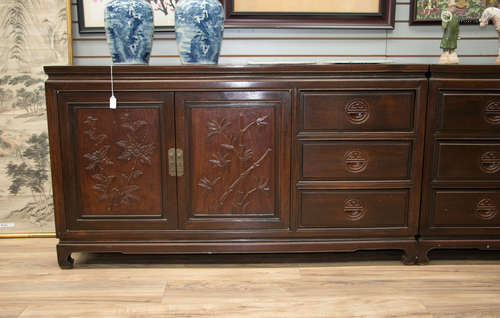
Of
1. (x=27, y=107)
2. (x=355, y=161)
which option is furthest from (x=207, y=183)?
(x=27, y=107)

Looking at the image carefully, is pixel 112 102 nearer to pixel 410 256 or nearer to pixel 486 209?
pixel 410 256

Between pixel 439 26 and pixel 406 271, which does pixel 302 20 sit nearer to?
pixel 439 26

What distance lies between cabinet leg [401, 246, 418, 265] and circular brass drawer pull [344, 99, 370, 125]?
71 centimetres

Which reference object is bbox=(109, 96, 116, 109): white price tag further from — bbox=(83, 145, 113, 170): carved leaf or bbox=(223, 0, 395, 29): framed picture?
bbox=(223, 0, 395, 29): framed picture

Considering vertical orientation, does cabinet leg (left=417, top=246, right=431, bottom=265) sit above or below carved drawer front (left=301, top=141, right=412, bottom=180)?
below

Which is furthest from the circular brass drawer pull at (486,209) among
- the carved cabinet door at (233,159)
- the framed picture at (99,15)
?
the framed picture at (99,15)

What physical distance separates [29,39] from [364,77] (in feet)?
6.43

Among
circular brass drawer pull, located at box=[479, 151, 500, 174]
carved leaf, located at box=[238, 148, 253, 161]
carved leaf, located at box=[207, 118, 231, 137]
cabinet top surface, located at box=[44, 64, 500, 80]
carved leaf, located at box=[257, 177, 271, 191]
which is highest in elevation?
cabinet top surface, located at box=[44, 64, 500, 80]

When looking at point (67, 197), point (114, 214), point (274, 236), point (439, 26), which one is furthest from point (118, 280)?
point (439, 26)

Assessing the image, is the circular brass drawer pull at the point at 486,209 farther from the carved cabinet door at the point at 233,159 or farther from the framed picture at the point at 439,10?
the framed picture at the point at 439,10

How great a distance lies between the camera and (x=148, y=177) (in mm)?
1895

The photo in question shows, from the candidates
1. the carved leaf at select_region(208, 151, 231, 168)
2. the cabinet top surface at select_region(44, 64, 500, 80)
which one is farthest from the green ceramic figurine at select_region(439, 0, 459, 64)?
the carved leaf at select_region(208, 151, 231, 168)

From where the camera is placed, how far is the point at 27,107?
239 centimetres

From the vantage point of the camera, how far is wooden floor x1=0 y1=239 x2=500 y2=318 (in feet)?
5.19
